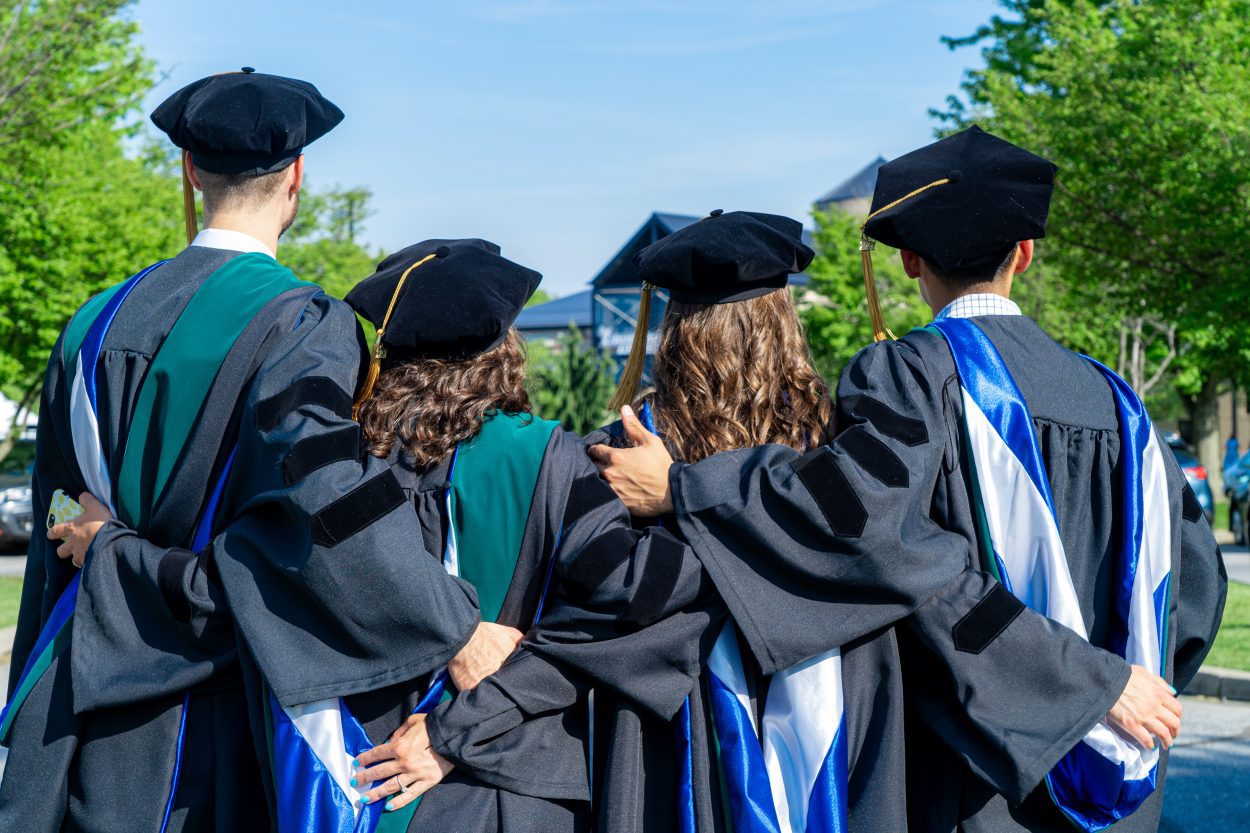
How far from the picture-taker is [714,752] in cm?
271

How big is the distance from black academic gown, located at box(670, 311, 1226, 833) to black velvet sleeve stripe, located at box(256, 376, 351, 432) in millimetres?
742

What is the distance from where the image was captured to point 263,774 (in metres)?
2.61

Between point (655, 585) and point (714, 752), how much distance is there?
407 mm

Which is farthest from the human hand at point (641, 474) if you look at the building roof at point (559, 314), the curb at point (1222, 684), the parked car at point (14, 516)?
the building roof at point (559, 314)

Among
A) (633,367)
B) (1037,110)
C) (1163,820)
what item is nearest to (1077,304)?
(1037,110)

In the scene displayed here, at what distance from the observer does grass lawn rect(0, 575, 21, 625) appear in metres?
9.84

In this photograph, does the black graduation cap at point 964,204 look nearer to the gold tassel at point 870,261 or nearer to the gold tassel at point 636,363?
the gold tassel at point 870,261

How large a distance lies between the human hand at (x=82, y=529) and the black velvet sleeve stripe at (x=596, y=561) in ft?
3.46

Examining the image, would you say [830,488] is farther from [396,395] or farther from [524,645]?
[396,395]

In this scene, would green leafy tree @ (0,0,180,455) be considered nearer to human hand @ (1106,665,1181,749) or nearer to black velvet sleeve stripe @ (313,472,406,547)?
black velvet sleeve stripe @ (313,472,406,547)

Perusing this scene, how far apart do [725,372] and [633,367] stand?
1.34ft

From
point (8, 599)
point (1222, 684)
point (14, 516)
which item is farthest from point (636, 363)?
point (14, 516)

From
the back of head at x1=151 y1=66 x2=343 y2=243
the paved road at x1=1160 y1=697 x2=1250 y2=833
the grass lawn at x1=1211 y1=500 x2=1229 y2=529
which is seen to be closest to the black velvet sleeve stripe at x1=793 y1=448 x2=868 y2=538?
the back of head at x1=151 y1=66 x2=343 y2=243

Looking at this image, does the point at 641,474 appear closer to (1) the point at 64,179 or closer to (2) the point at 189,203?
(2) the point at 189,203
